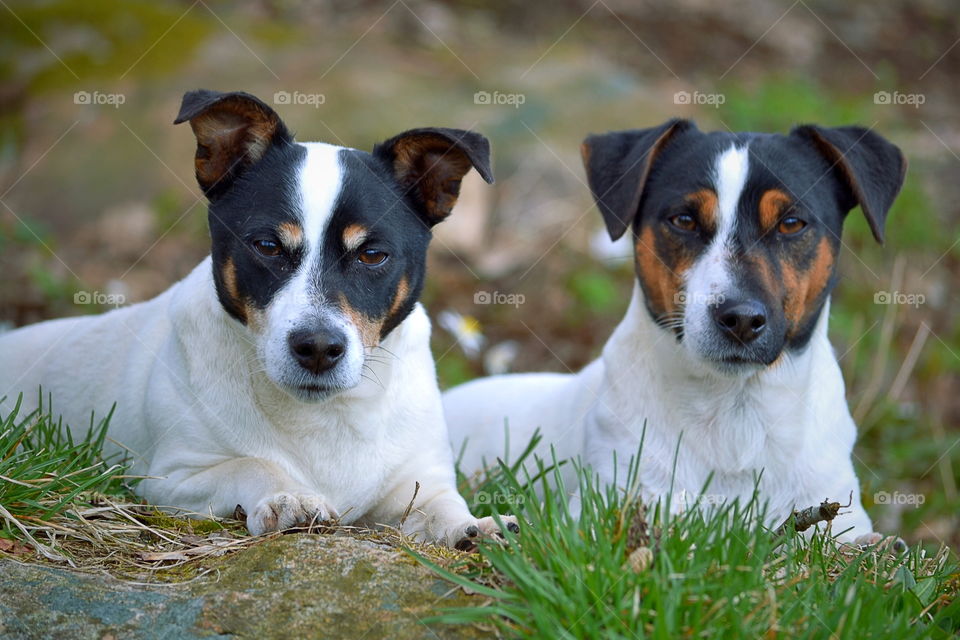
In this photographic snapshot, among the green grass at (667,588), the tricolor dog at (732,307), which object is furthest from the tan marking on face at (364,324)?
the tricolor dog at (732,307)

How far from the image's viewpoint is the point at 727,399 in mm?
4715

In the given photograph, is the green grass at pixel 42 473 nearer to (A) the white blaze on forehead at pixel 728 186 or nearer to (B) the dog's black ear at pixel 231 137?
(B) the dog's black ear at pixel 231 137

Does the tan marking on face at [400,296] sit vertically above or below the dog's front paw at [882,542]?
above

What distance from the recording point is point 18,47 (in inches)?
387

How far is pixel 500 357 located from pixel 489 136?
2.90 m

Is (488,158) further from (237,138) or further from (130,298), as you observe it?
(130,298)

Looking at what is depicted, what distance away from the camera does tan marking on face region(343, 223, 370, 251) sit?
4.03m

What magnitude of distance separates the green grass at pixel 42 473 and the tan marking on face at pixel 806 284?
265 centimetres

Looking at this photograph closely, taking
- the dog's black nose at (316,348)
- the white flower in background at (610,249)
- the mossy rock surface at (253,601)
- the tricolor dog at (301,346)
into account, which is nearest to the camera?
the mossy rock surface at (253,601)

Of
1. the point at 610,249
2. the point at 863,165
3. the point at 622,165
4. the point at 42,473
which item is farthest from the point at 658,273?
the point at 610,249

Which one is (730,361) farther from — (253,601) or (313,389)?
(253,601)

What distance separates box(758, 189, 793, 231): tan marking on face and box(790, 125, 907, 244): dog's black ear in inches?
16.6

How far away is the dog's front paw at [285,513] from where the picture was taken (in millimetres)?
3652

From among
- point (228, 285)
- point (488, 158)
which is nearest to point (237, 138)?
point (228, 285)
